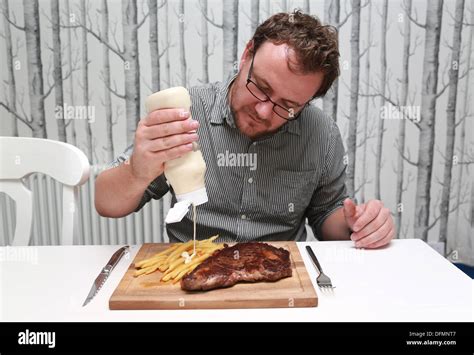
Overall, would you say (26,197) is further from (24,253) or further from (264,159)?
(264,159)

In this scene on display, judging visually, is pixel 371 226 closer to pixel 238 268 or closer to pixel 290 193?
pixel 290 193

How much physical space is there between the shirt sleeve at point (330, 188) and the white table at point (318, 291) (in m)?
0.34

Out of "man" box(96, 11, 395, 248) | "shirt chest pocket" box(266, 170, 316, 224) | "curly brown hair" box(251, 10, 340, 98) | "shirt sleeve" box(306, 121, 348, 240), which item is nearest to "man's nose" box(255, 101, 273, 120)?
"man" box(96, 11, 395, 248)

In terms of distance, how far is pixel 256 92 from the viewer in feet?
4.36

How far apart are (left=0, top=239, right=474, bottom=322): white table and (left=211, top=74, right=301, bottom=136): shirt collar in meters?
0.48

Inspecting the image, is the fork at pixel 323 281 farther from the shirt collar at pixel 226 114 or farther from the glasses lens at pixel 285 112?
the shirt collar at pixel 226 114

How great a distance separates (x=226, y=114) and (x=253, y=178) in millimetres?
244

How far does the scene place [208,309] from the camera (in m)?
0.91

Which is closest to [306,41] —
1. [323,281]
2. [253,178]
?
[253,178]

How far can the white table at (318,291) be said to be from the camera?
88cm

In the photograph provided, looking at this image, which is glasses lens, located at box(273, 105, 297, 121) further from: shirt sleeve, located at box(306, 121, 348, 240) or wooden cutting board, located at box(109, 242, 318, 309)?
wooden cutting board, located at box(109, 242, 318, 309)

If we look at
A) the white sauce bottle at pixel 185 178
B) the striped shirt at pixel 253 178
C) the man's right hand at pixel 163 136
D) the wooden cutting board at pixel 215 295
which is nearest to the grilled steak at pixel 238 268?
the wooden cutting board at pixel 215 295
